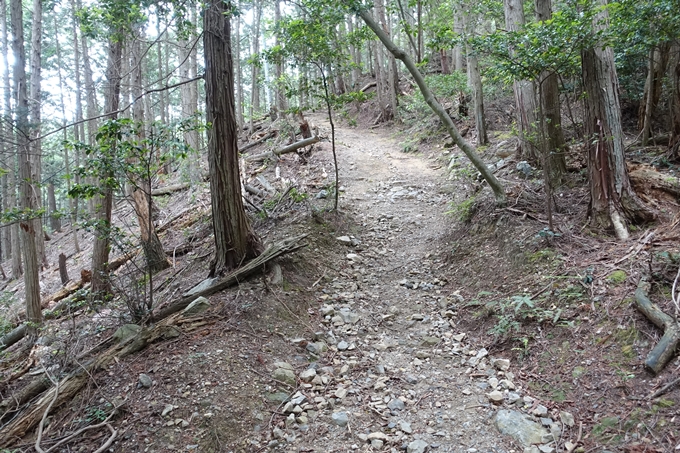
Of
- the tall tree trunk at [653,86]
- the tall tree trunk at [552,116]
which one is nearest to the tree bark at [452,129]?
the tall tree trunk at [552,116]

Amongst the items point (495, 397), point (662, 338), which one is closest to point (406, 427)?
point (495, 397)

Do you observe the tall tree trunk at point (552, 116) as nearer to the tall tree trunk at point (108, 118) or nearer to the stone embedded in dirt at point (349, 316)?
the stone embedded in dirt at point (349, 316)

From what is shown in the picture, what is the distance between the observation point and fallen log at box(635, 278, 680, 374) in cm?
326

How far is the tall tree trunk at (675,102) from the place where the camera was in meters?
6.72

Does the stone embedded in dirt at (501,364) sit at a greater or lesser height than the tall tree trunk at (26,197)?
lesser

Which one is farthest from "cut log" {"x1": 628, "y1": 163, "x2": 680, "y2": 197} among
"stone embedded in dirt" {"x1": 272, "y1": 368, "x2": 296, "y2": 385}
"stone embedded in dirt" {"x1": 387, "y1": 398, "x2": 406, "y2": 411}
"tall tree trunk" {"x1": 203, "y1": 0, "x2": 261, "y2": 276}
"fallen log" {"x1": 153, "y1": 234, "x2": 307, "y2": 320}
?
"tall tree trunk" {"x1": 203, "y1": 0, "x2": 261, "y2": 276}

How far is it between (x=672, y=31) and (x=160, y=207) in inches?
506

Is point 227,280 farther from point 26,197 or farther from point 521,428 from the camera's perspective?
point 26,197

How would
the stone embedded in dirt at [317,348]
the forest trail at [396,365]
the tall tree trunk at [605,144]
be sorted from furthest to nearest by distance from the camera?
the tall tree trunk at [605,144] < the stone embedded in dirt at [317,348] < the forest trail at [396,365]

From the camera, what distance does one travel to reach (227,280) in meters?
5.41

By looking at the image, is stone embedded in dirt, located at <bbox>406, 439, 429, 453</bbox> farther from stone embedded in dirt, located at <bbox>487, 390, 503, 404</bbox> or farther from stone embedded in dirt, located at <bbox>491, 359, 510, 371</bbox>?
stone embedded in dirt, located at <bbox>491, 359, 510, 371</bbox>

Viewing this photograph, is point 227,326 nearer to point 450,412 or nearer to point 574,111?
point 450,412

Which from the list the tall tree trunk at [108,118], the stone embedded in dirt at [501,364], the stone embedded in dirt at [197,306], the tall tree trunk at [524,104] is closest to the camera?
the stone embedded in dirt at [501,364]

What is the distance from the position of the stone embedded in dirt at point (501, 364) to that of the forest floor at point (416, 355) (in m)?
0.01
